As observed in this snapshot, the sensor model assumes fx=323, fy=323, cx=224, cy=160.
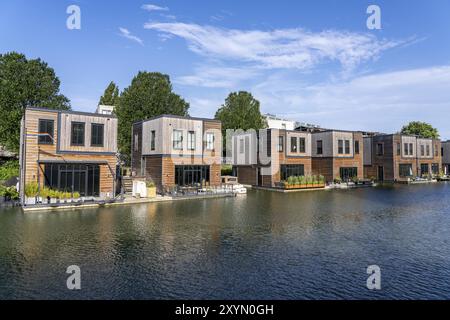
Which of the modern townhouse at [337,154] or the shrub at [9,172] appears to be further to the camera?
A: the modern townhouse at [337,154]

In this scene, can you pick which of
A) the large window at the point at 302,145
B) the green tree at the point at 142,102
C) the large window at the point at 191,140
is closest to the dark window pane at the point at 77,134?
the large window at the point at 191,140

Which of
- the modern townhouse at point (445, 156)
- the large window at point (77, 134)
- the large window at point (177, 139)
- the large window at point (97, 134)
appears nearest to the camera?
the large window at point (77, 134)

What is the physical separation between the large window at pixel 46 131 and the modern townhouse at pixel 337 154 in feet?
124

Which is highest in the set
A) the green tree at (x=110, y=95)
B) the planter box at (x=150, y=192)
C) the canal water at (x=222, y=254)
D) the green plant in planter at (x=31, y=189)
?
the green tree at (x=110, y=95)

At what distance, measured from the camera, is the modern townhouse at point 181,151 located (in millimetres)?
34406

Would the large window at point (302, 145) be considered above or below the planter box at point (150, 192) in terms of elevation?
above

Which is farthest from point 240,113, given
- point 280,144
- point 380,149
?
point 380,149

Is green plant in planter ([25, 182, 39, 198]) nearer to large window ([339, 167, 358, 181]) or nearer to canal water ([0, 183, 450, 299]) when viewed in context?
canal water ([0, 183, 450, 299])

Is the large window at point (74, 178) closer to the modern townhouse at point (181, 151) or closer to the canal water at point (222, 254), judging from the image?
the canal water at point (222, 254)

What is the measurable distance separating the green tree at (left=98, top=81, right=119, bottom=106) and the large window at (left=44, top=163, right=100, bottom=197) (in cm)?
5049

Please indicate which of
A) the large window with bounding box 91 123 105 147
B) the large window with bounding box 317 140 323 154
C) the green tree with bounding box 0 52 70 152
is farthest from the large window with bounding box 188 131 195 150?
the large window with bounding box 317 140 323 154

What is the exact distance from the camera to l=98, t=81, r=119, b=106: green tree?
75.5 meters

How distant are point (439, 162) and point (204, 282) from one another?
73054mm

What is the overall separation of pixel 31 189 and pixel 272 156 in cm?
2951
